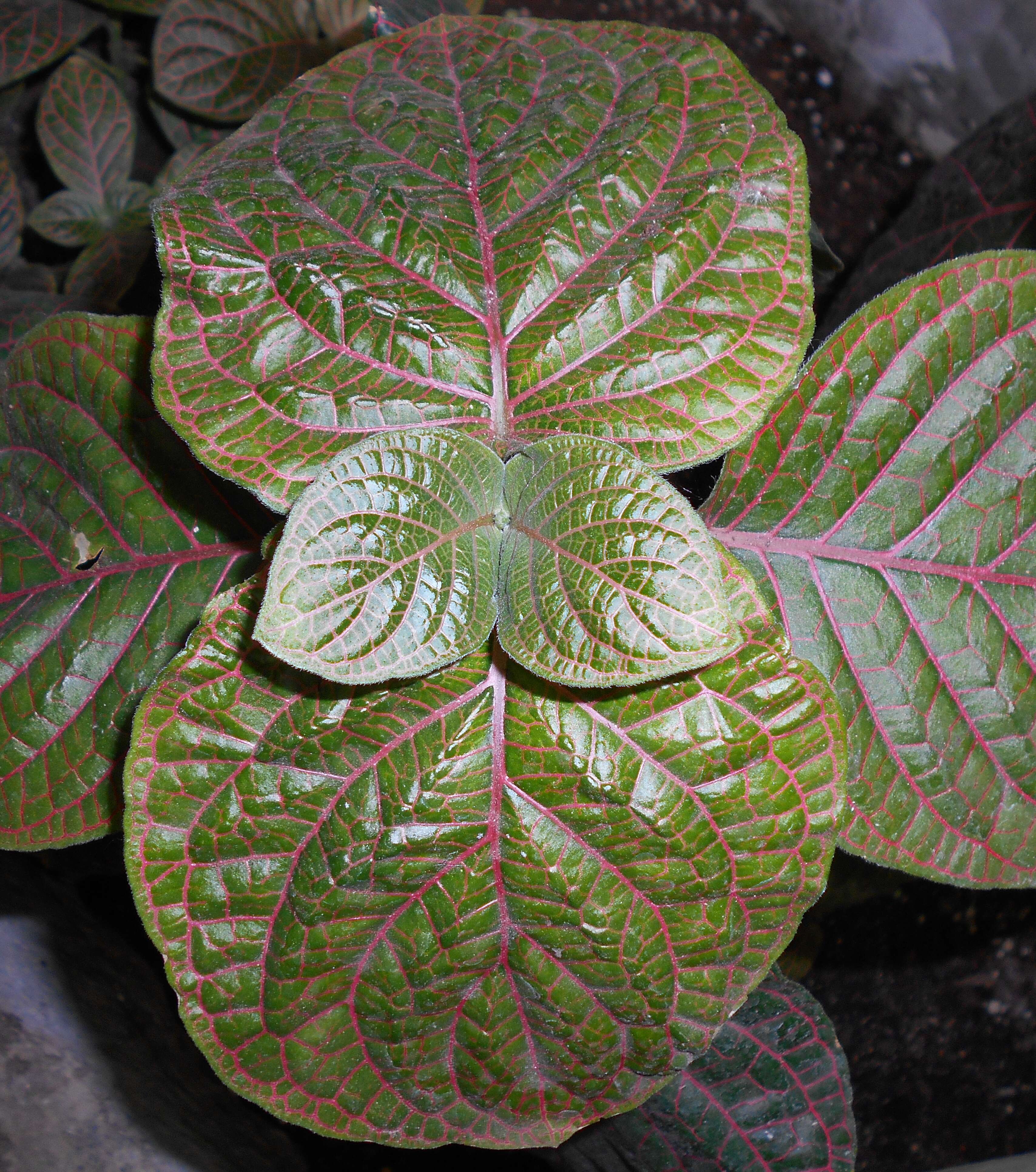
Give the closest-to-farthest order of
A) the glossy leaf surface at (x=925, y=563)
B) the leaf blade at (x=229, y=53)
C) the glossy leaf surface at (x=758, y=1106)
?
1. the glossy leaf surface at (x=925, y=563)
2. the glossy leaf surface at (x=758, y=1106)
3. the leaf blade at (x=229, y=53)

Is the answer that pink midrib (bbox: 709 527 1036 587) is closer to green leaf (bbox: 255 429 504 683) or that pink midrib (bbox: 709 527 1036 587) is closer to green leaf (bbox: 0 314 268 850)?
green leaf (bbox: 255 429 504 683)

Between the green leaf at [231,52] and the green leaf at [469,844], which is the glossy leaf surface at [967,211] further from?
the green leaf at [231,52]

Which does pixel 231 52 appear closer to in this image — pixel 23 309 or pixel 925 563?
pixel 23 309

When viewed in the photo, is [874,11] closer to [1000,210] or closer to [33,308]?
[1000,210]

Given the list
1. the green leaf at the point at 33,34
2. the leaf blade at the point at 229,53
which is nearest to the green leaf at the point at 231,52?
the leaf blade at the point at 229,53

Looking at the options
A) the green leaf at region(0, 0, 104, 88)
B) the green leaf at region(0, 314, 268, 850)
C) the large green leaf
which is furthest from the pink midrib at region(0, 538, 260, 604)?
the green leaf at region(0, 0, 104, 88)

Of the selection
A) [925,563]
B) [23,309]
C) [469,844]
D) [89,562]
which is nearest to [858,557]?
[925,563]
